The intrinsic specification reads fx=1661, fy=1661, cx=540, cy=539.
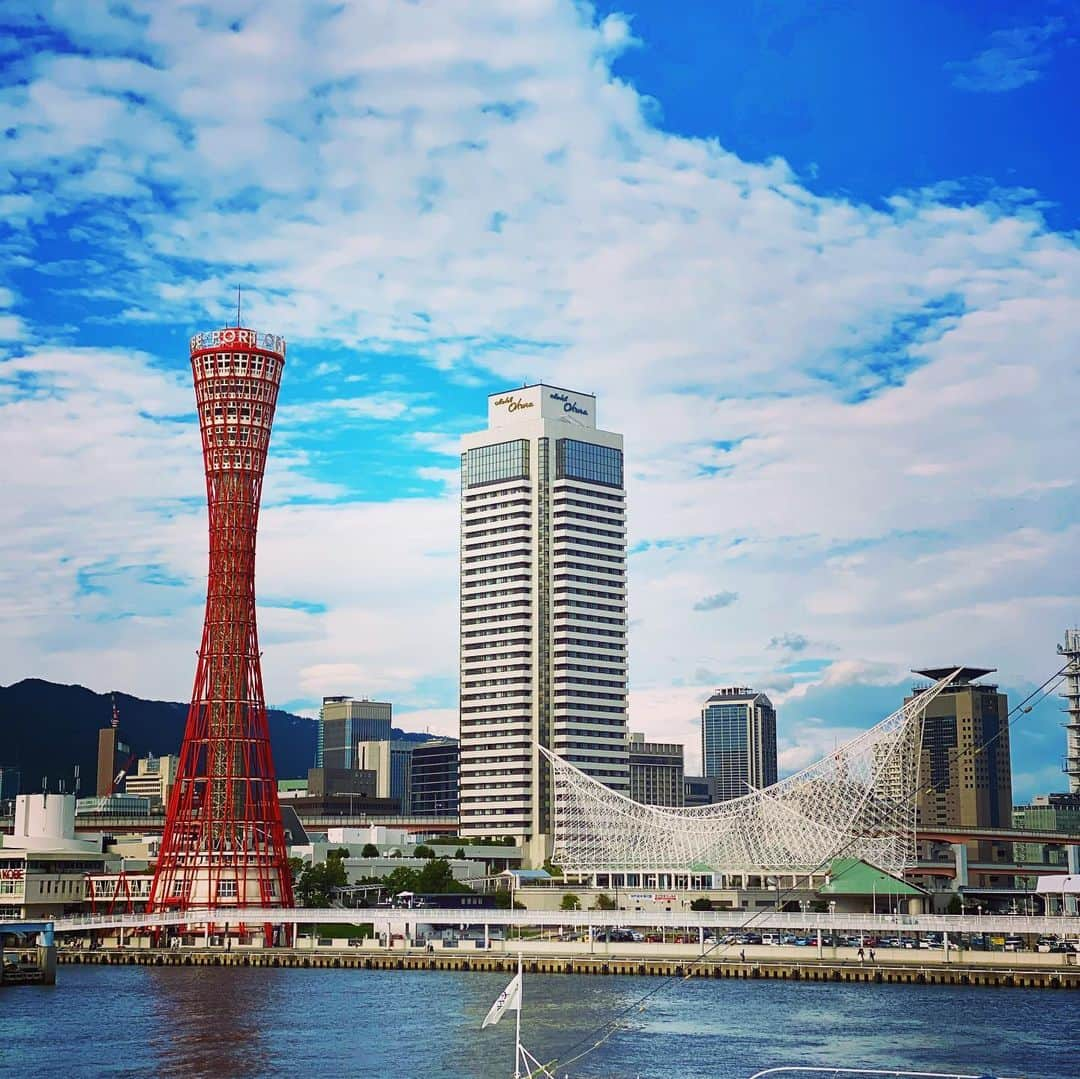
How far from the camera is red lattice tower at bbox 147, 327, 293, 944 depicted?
108750 mm

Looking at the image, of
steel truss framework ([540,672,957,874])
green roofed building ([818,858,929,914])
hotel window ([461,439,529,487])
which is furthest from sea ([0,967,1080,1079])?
hotel window ([461,439,529,487])

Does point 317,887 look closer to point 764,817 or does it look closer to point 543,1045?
point 764,817

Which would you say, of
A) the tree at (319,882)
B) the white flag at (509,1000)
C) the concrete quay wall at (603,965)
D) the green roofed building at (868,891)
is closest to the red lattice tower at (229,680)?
the concrete quay wall at (603,965)

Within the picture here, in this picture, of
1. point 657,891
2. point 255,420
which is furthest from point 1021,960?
point 255,420

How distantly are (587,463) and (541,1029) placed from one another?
122619mm

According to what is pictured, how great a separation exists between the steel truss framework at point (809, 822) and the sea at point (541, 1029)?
41.1m

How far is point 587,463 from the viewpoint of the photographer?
181 metres

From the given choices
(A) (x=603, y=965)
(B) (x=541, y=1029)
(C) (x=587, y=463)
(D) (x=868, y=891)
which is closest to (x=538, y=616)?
(C) (x=587, y=463)

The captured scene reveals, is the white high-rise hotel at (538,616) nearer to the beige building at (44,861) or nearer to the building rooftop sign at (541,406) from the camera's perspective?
the building rooftop sign at (541,406)

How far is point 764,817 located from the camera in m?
127

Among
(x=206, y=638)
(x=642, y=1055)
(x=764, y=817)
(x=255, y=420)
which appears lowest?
(x=642, y=1055)

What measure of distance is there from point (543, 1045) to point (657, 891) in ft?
238

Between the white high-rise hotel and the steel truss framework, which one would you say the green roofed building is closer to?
the steel truss framework

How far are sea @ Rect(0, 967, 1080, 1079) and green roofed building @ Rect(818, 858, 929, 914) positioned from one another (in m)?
37.1
